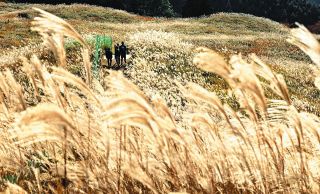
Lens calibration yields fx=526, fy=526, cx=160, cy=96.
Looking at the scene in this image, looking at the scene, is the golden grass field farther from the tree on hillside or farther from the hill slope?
the tree on hillside

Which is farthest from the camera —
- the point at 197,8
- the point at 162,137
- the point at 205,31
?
the point at 197,8

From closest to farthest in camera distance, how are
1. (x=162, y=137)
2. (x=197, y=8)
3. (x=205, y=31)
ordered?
(x=162, y=137)
(x=205, y=31)
(x=197, y=8)

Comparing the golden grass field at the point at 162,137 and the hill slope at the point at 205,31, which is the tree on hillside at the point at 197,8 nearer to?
the hill slope at the point at 205,31

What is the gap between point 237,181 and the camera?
357cm

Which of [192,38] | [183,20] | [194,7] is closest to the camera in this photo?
[192,38]

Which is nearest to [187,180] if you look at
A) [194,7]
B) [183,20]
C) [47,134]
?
[47,134]

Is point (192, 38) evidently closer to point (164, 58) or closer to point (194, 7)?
point (164, 58)

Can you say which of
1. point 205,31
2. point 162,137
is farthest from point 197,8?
point 162,137

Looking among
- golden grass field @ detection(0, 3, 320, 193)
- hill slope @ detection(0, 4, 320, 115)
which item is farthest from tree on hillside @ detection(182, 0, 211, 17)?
golden grass field @ detection(0, 3, 320, 193)

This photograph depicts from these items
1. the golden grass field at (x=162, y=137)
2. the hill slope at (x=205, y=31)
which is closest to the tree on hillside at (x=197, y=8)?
the hill slope at (x=205, y=31)

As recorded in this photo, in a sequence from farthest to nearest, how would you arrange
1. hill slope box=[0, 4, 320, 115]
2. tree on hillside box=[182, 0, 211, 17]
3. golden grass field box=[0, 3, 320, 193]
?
tree on hillside box=[182, 0, 211, 17], hill slope box=[0, 4, 320, 115], golden grass field box=[0, 3, 320, 193]

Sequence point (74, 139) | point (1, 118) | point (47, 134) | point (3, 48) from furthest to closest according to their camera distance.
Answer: point (3, 48) → point (1, 118) → point (74, 139) → point (47, 134)

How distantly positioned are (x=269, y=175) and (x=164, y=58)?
26888 millimetres

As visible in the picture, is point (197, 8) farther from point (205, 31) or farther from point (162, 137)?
point (162, 137)
